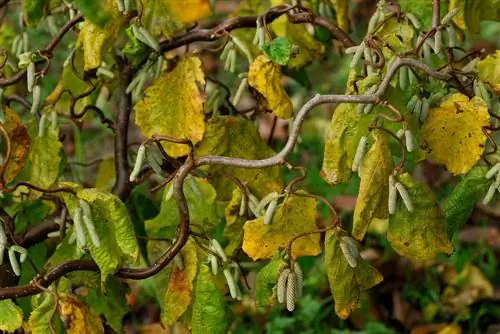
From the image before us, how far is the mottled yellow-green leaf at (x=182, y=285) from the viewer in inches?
66.0

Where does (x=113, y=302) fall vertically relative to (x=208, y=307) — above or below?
below

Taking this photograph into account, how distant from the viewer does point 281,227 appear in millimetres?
1616

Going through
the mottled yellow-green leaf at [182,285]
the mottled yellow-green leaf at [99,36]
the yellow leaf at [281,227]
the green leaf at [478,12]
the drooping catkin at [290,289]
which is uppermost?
the mottled yellow-green leaf at [99,36]

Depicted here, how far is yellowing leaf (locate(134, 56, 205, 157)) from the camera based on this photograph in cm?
174

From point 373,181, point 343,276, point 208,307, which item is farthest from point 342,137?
point 208,307

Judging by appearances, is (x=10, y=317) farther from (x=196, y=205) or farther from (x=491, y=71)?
(x=491, y=71)

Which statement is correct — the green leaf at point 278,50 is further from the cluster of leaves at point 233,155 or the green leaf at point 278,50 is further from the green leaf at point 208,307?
the green leaf at point 208,307

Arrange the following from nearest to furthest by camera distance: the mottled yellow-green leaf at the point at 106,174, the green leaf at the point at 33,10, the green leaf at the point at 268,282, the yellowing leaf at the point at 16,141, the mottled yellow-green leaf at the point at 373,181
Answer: the mottled yellow-green leaf at the point at 373,181 < the green leaf at the point at 268,282 < the yellowing leaf at the point at 16,141 < the green leaf at the point at 33,10 < the mottled yellow-green leaf at the point at 106,174

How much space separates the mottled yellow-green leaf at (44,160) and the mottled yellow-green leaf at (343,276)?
1.80 ft

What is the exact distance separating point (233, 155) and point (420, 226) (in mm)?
398

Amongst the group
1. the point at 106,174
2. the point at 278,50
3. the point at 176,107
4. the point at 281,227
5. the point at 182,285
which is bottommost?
the point at 106,174

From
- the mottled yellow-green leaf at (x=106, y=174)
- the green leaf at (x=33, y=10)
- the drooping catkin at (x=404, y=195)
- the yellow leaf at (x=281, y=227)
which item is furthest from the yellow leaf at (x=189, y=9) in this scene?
the mottled yellow-green leaf at (x=106, y=174)

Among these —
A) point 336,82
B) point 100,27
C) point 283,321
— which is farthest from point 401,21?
point 336,82

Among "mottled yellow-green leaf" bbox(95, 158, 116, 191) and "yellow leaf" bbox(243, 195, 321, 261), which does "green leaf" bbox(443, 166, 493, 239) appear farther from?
"mottled yellow-green leaf" bbox(95, 158, 116, 191)
